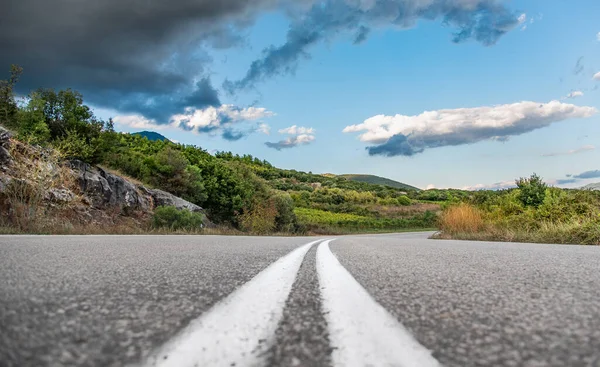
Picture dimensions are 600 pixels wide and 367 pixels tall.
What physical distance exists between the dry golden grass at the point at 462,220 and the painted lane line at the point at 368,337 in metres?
13.1

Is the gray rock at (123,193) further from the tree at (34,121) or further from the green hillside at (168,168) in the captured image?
the tree at (34,121)

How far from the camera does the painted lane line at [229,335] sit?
91cm

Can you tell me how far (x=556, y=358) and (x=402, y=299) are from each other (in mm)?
793

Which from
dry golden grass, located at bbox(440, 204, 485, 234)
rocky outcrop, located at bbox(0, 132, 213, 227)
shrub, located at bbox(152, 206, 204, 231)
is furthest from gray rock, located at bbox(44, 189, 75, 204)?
dry golden grass, located at bbox(440, 204, 485, 234)

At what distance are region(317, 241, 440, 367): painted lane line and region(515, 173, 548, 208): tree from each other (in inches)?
543

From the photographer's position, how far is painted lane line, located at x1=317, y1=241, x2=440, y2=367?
92 centimetres

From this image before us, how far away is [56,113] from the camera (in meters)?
19.7

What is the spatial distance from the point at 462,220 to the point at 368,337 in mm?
14380

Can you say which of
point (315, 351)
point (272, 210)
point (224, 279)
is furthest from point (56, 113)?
point (315, 351)

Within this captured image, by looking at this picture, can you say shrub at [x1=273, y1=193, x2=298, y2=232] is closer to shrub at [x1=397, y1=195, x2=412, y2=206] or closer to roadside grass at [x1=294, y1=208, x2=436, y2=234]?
roadside grass at [x1=294, y1=208, x2=436, y2=234]

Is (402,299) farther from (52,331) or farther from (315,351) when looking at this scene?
(52,331)

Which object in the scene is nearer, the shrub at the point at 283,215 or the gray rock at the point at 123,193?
the gray rock at the point at 123,193

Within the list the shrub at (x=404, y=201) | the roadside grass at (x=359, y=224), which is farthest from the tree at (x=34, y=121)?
the shrub at (x=404, y=201)

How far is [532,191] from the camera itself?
13.3 metres
